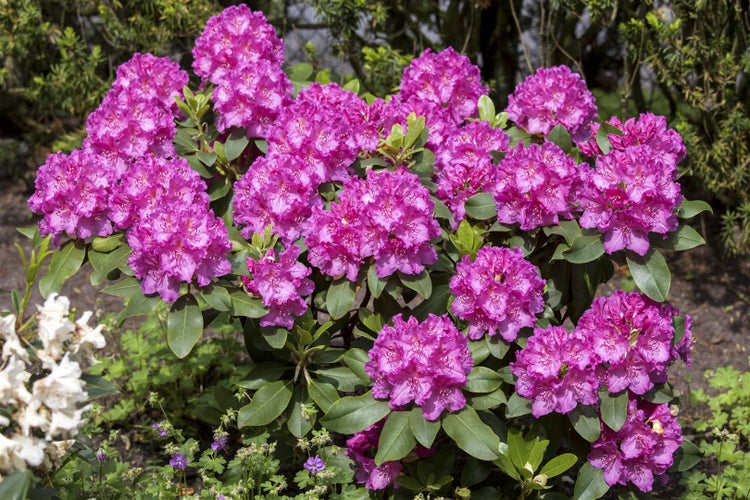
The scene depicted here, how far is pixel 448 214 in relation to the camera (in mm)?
2783

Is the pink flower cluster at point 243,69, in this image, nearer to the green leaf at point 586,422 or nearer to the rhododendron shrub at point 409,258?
the rhododendron shrub at point 409,258

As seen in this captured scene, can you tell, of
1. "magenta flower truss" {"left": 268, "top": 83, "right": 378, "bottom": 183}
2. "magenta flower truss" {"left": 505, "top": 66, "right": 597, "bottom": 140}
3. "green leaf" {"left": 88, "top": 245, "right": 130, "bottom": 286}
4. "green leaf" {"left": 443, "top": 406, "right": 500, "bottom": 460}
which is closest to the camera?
"green leaf" {"left": 443, "top": 406, "right": 500, "bottom": 460}

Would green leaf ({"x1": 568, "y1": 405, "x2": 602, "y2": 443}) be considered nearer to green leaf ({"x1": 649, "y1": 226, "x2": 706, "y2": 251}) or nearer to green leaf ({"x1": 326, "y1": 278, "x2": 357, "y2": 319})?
green leaf ({"x1": 649, "y1": 226, "x2": 706, "y2": 251})

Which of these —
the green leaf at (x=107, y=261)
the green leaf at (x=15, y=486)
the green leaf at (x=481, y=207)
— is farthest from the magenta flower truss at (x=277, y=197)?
the green leaf at (x=15, y=486)

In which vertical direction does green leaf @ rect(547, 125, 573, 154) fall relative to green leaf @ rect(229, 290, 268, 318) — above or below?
above

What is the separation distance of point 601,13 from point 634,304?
2.11 m

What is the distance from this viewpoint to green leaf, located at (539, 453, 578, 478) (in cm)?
263

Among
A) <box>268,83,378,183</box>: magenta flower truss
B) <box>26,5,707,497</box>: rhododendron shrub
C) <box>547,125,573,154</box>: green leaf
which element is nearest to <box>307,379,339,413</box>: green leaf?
<box>26,5,707,497</box>: rhododendron shrub

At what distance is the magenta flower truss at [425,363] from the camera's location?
8.14 feet

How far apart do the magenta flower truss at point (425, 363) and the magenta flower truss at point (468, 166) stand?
493mm

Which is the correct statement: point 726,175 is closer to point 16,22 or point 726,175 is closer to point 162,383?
point 162,383

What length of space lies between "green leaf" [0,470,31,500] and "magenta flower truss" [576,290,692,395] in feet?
4.69

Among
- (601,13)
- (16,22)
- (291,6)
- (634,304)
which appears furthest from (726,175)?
(16,22)

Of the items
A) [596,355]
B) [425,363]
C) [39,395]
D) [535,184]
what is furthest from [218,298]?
[596,355]
